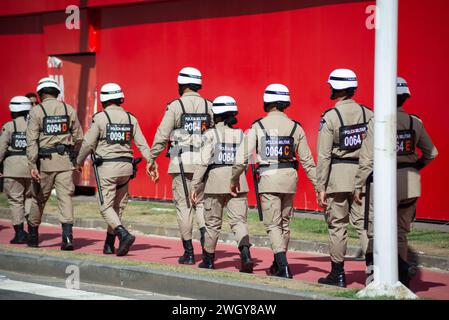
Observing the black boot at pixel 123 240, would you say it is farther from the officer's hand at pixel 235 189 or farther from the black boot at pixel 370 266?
the black boot at pixel 370 266

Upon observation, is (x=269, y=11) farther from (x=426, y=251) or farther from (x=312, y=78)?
(x=426, y=251)

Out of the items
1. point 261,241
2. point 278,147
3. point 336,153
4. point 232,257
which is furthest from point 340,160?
point 261,241

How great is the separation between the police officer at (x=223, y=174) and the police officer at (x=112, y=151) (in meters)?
1.42

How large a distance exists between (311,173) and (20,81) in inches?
484

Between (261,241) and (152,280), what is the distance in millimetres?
3647

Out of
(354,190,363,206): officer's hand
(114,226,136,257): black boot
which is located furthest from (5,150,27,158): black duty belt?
(354,190,363,206): officer's hand

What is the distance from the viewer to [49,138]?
13.3 meters

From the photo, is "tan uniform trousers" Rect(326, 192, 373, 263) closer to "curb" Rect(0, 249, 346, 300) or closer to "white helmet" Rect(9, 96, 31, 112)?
"curb" Rect(0, 249, 346, 300)

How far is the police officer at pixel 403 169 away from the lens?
9906 mm

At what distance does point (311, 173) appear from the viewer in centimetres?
1096

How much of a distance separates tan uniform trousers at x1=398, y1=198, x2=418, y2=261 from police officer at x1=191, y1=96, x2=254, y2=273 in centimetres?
201

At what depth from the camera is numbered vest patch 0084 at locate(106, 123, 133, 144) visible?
41.9 ft
